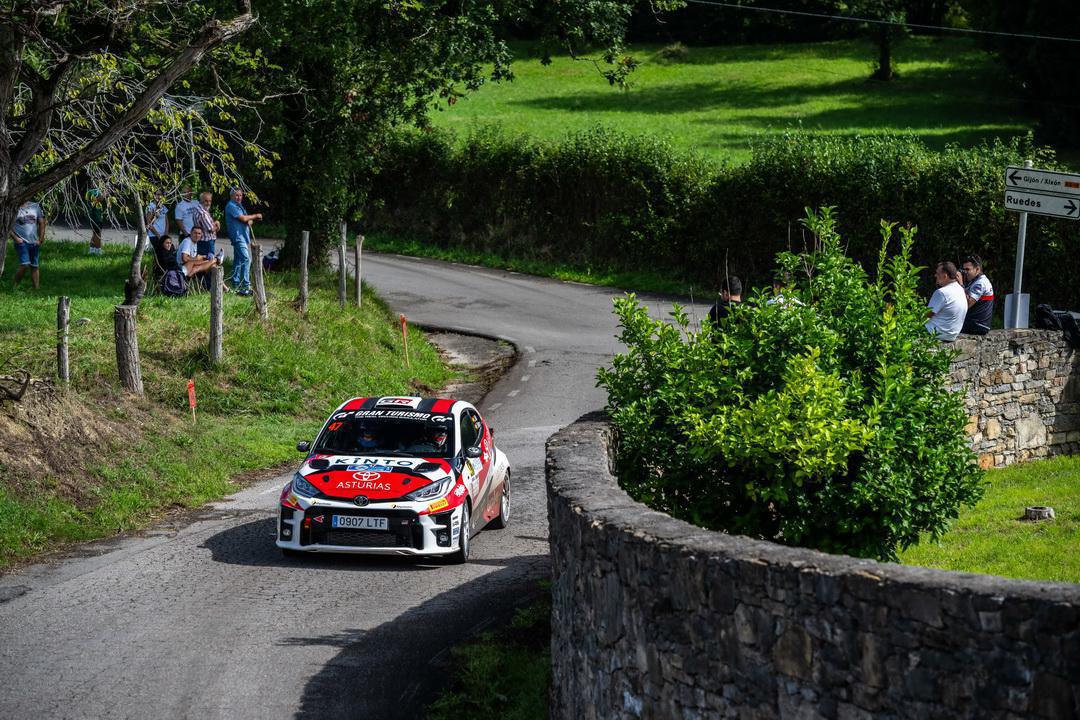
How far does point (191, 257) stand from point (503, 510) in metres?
11.5

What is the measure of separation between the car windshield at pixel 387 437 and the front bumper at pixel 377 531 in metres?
1.01

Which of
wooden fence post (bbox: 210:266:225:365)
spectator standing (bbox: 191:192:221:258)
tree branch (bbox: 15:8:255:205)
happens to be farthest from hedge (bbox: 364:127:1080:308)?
tree branch (bbox: 15:8:255:205)

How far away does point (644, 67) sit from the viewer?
72.9 metres

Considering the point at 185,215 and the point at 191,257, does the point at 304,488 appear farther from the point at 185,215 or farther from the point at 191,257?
the point at 185,215

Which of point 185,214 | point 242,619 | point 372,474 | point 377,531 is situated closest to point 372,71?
point 185,214

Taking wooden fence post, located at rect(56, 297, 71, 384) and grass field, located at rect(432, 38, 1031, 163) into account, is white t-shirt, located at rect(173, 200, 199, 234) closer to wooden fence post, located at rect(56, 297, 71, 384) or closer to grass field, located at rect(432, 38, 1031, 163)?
wooden fence post, located at rect(56, 297, 71, 384)

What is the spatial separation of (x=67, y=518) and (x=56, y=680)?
4.83 metres

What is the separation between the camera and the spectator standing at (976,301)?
17188mm

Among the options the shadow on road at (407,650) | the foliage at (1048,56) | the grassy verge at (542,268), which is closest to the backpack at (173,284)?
the grassy verge at (542,268)

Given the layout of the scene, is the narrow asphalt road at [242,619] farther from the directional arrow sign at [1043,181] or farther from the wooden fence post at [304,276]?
the directional arrow sign at [1043,181]

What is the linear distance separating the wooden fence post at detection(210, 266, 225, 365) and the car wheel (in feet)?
23.0

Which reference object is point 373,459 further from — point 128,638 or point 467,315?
point 467,315

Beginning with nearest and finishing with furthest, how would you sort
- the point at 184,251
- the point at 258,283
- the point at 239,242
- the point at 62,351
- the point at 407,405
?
the point at 407,405, the point at 62,351, the point at 258,283, the point at 184,251, the point at 239,242

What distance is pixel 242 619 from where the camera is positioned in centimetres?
1152
